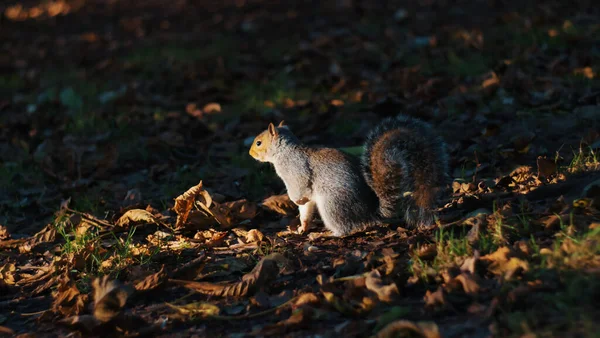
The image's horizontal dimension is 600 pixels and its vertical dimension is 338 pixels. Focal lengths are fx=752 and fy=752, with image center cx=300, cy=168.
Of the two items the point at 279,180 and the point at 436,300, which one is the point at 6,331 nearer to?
the point at 436,300

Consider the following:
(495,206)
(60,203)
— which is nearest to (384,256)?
(495,206)

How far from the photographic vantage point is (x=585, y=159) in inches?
149

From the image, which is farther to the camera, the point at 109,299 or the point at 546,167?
the point at 546,167

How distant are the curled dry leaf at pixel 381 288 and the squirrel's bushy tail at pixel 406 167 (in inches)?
22.4

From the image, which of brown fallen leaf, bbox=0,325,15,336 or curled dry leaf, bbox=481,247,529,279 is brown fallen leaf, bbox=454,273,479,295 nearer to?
curled dry leaf, bbox=481,247,529,279

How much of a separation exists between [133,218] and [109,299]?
3.99ft

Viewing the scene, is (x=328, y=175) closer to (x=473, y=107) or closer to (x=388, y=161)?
(x=388, y=161)

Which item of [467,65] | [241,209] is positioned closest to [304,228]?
[241,209]

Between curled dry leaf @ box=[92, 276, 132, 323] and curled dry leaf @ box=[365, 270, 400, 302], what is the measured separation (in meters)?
0.93

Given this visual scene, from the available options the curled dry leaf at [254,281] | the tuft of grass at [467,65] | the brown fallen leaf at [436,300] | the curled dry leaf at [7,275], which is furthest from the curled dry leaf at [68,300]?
the tuft of grass at [467,65]

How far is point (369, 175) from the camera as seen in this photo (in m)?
3.61

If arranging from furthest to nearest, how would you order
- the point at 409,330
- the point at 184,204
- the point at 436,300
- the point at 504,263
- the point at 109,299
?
the point at 184,204 → the point at 109,299 → the point at 504,263 → the point at 436,300 → the point at 409,330

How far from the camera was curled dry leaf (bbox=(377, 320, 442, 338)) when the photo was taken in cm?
233

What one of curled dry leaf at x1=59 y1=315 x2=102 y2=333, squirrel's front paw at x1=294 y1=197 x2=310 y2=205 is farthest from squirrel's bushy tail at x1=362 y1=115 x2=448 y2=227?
curled dry leaf at x1=59 y1=315 x2=102 y2=333
